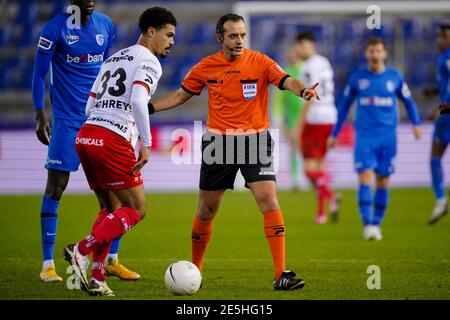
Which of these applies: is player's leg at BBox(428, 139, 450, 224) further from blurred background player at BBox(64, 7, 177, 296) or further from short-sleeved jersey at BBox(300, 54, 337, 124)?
blurred background player at BBox(64, 7, 177, 296)

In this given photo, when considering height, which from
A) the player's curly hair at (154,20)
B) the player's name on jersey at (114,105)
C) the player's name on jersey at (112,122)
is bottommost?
the player's name on jersey at (112,122)

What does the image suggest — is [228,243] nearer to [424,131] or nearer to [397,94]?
[397,94]

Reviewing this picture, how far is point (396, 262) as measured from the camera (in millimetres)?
9461

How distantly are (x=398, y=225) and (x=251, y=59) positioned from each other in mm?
5865

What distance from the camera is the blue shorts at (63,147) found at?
845cm

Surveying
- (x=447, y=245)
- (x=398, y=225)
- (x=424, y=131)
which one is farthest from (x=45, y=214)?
(x=424, y=131)

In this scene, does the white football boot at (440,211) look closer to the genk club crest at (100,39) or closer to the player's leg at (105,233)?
the genk club crest at (100,39)

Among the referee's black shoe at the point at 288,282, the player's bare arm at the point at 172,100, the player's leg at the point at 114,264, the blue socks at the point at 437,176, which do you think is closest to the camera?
the referee's black shoe at the point at 288,282

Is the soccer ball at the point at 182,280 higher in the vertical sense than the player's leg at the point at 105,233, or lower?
lower

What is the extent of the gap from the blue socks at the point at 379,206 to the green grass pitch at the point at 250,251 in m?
0.28

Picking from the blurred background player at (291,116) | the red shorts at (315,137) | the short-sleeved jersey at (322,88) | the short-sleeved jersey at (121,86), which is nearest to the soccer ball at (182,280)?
the short-sleeved jersey at (121,86)

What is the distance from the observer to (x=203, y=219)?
26.4 feet

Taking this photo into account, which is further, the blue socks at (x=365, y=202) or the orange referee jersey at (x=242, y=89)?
the blue socks at (x=365, y=202)

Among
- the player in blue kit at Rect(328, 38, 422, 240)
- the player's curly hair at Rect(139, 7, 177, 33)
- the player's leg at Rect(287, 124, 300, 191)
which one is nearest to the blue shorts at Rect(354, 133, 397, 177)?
the player in blue kit at Rect(328, 38, 422, 240)
